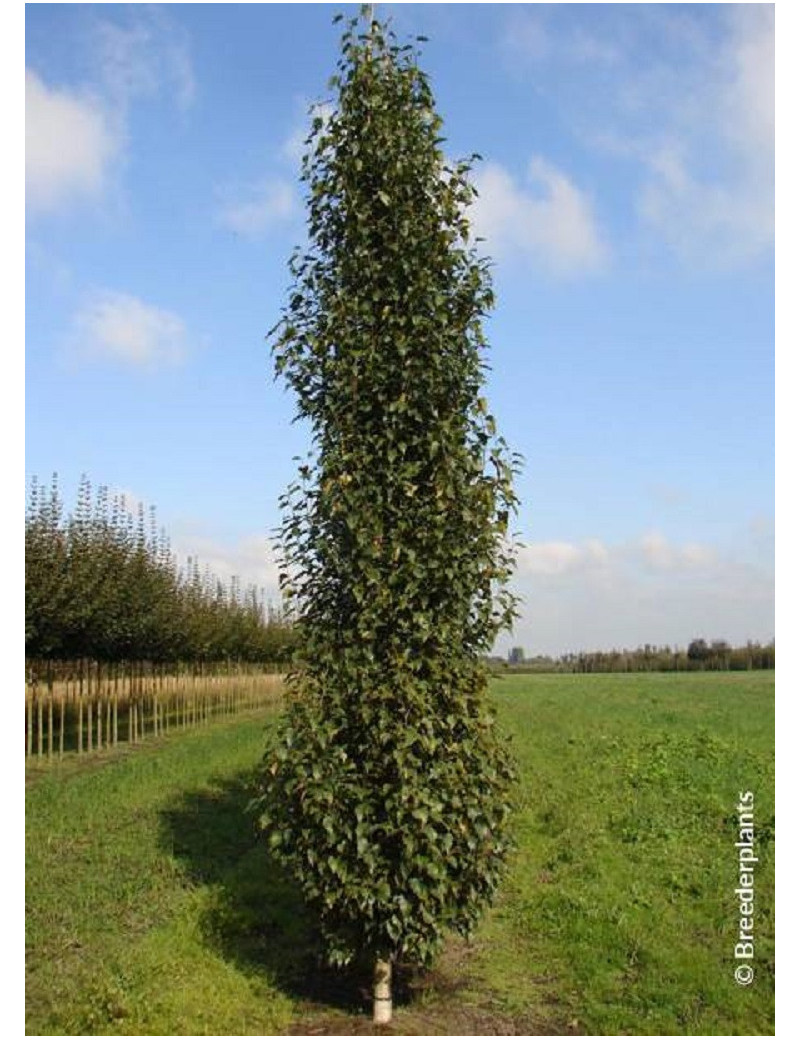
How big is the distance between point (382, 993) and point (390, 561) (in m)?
3.38

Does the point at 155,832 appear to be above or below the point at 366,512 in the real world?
below

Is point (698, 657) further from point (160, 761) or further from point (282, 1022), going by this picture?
point (282, 1022)

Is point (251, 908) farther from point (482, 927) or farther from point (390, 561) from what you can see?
point (390, 561)

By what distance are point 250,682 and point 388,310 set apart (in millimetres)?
38621

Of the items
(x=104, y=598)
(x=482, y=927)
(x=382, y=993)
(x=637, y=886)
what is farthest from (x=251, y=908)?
(x=104, y=598)

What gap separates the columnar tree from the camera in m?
7.35

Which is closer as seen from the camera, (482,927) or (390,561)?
(390,561)

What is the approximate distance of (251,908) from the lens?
984 centimetres

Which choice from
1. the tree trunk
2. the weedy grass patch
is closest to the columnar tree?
the tree trunk

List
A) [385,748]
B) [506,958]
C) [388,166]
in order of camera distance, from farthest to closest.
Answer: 1. [506,958]
2. [388,166]
3. [385,748]

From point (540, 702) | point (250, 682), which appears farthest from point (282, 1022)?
point (250, 682)

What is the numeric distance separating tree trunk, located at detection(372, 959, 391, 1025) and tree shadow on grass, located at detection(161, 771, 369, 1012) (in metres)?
0.35

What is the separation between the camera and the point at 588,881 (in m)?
11.3

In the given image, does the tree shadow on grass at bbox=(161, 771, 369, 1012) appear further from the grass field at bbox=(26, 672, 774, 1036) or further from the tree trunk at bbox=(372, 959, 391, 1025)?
the tree trunk at bbox=(372, 959, 391, 1025)
